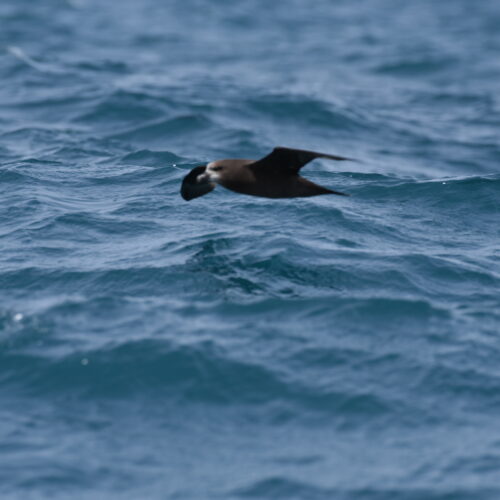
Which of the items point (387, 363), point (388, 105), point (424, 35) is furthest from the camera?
point (424, 35)

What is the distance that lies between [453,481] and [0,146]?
479 inches

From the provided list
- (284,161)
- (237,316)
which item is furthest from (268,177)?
(237,316)

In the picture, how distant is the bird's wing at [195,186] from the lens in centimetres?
1069

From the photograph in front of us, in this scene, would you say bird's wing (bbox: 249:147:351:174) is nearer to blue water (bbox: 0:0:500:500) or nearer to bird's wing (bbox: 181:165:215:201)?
bird's wing (bbox: 181:165:215:201)

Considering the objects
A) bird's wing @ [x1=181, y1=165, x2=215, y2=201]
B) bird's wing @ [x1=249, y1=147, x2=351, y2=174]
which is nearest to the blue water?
bird's wing @ [x1=181, y1=165, x2=215, y2=201]

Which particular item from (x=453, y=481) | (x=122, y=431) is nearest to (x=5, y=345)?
(x=122, y=431)

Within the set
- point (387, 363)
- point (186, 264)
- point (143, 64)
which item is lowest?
point (387, 363)

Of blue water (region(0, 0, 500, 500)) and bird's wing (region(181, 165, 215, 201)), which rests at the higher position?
bird's wing (region(181, 165, 215, 201))

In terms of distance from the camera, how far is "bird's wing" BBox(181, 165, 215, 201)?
1069 centimetres

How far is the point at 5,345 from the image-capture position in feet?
31.7

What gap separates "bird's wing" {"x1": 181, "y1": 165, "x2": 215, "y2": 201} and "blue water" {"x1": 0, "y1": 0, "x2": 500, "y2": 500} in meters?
0.92

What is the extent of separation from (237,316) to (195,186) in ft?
5.34

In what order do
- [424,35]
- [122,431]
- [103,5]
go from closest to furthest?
[122,431] → [424,35] → [103,5]

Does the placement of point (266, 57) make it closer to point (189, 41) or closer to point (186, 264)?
point (189, 41)
